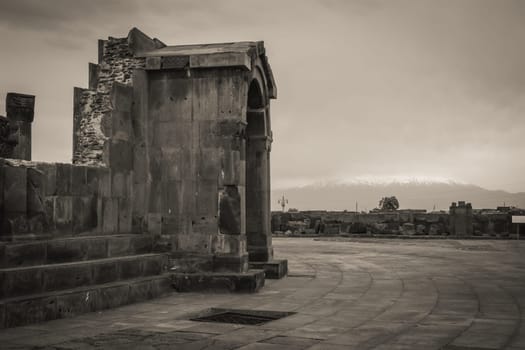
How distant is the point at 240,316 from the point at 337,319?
1.41 m

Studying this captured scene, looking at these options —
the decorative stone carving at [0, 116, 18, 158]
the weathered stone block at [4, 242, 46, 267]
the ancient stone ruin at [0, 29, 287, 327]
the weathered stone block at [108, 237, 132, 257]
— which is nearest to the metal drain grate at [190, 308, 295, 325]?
the ancient stone ruin at [0, 29, 287, 327]

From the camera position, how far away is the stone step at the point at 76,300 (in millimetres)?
7723

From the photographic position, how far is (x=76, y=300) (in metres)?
8.66

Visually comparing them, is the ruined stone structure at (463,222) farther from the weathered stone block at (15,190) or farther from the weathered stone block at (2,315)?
the weathered stone block at (2,315)

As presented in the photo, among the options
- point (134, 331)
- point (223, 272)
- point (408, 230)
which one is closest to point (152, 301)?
point (223, 272)

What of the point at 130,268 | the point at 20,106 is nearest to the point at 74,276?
the point at 130,268

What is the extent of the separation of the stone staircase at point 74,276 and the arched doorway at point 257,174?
10.2 ft

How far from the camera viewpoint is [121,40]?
12070 mm

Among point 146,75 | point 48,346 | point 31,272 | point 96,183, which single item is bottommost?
point 48,346

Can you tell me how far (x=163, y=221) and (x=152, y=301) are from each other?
216cm

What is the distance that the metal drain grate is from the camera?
823 centimetres

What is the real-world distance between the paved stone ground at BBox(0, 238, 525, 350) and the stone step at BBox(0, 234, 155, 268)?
43.4 inches

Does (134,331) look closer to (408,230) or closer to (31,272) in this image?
(31,272)

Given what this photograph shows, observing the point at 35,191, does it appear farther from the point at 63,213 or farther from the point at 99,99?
the point at 99,99
